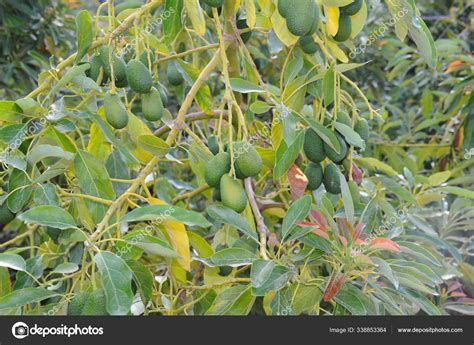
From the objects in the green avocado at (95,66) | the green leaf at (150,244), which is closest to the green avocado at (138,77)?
the green avocado at (95,66)

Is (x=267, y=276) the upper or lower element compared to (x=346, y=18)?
lower

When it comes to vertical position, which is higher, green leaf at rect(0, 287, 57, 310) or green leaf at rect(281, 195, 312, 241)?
green leaf at rect(0, 287, 57, 310)

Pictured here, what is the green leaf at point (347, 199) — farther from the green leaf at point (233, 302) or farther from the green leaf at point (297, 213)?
the green leaf at point (233, 302)

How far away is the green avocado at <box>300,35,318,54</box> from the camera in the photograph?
1051 millimetres

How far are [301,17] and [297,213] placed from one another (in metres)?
0.25

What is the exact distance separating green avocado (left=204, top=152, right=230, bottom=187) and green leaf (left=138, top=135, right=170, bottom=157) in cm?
7

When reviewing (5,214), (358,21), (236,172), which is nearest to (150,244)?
(236,172)

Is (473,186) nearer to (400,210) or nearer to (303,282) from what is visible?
(400,210)

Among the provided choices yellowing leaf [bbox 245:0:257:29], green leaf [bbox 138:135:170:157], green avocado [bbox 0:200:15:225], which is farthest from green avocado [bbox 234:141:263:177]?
green avocado [bbox 0:200:15:225]

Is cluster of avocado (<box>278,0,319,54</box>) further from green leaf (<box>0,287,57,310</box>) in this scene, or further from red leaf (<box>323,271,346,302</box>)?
green leaf (<box>0,287,57,310</box>)

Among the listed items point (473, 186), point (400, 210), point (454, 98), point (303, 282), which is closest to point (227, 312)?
point (303, 282)

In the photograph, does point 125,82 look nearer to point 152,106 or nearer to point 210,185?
point 152,106

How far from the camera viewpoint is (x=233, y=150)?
35.5 inches

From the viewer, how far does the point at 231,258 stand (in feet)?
2.89
